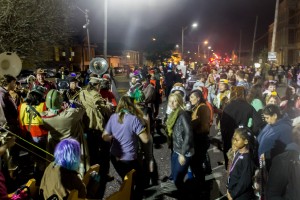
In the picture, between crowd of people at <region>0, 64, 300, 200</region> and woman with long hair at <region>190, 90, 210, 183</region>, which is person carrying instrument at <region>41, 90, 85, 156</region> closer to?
crowd of people at <region>0, 64, 300, 200</region>

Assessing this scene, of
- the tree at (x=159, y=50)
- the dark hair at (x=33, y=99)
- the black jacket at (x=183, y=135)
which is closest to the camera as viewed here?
the black jacket at (x=183, y=135)

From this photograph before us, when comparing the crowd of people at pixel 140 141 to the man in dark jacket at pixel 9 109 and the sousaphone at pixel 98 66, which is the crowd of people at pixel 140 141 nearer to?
the man in dark jacket at pixel 9 109

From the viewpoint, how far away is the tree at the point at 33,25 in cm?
1847

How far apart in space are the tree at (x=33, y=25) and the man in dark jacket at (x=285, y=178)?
58.9 ft

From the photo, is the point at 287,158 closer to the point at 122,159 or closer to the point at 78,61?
the point at 122,159

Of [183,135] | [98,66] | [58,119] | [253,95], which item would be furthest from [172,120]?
[98,66]

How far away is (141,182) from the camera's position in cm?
Answer: 471

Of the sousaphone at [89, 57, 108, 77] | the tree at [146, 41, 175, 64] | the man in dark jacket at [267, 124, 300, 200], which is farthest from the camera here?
the tree at [146, 41, 175, 64]

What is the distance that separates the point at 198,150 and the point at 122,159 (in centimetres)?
170

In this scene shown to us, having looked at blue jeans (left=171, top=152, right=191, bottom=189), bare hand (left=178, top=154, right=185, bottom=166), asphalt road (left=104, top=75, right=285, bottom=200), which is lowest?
asphalt road (left=104, top=75, right=285, bottom=200)

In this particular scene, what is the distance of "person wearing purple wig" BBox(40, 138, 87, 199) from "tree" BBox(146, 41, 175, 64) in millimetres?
51906

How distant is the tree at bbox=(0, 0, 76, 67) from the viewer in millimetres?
18469

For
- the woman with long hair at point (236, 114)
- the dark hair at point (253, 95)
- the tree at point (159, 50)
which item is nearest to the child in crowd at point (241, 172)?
the woman with long hair at point (236, 114)

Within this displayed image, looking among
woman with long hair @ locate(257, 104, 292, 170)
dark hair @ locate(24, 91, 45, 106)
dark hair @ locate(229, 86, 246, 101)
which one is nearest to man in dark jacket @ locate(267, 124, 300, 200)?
woman with long hair @ locate(257, 104, 292, 170)
